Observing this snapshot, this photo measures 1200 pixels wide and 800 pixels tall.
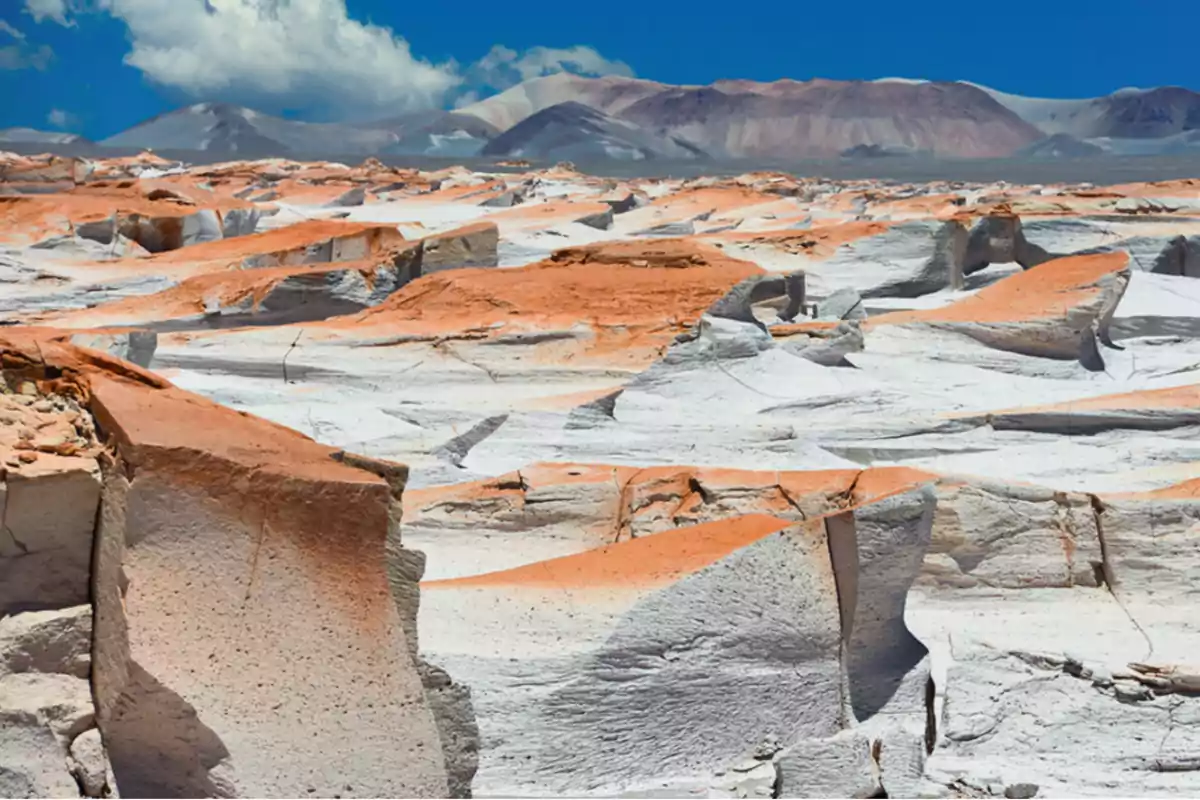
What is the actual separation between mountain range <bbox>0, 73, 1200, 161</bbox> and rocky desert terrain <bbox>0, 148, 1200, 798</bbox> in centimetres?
6865

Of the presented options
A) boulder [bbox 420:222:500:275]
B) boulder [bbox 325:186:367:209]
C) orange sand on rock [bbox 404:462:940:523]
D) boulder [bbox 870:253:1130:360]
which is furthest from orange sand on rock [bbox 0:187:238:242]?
orange sand on rock [bbox 404:462:940:523]

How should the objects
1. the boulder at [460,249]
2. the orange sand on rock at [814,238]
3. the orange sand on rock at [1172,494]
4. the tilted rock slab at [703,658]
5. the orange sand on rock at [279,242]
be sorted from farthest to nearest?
the orange sand on rock at [814,238]
the orange sand on rock at [279,242]
the boulder at [460,249]
the orange sand on rock at [1172,494]
the tilted rock slab at [703,658]

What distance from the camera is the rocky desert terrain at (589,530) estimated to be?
2.99m

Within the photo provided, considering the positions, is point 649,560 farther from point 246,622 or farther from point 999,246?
point 999,246

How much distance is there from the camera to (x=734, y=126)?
109m

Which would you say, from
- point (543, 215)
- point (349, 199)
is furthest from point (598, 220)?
point (349, 199)

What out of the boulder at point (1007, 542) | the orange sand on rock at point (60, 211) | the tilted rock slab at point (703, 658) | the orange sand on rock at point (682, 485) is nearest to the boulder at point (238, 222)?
the orange sand on rock at point (60, 211)

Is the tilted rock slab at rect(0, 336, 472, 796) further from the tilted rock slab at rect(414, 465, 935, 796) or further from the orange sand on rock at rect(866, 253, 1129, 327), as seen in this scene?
the orange sand on rock at rect(866, 253, 1129, 327)

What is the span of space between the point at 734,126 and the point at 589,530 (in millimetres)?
105849

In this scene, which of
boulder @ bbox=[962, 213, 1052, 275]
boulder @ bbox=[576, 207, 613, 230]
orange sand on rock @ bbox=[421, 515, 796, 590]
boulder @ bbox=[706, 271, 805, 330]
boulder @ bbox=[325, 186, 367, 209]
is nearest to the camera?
orange sand on rock @ bbox=[421, 515, 796, 590]

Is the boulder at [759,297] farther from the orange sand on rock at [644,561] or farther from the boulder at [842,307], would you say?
the orange sand on rock at [644,561]

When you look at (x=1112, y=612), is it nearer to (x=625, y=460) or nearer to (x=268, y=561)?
(x=625, y=460)

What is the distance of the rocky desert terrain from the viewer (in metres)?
2.99

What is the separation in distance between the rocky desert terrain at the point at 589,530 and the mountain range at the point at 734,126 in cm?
6865
